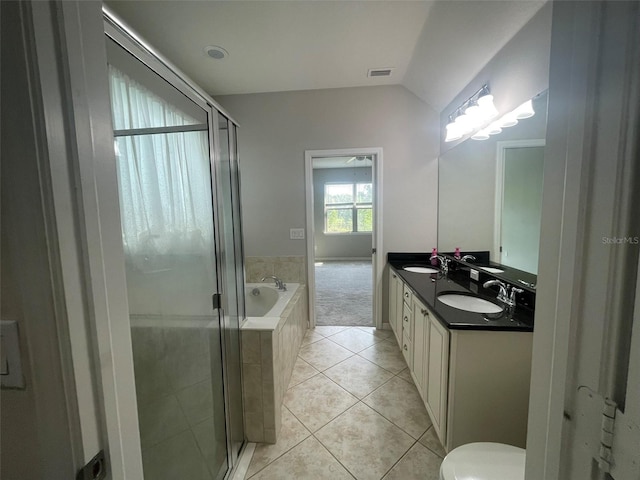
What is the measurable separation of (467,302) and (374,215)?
1443 millimetres

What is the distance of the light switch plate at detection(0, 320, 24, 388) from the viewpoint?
385 mm

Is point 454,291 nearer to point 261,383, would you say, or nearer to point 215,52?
point 261,383

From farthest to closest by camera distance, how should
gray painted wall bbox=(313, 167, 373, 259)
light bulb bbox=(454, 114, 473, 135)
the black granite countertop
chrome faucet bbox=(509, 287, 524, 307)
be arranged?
gray painted wall bbox=(313, 167, 373, 259), light bulb bbox=(454, 114, 473, 135), chrome faucet bbox=(509, 287, 524, 307), the black granite countertop

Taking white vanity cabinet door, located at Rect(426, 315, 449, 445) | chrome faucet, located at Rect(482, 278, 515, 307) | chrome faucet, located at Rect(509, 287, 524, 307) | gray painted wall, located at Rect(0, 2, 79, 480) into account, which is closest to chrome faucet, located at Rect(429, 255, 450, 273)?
chrome faucet, located at Rect(482, 278, 515, 307)

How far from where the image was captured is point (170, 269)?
39.7 inches

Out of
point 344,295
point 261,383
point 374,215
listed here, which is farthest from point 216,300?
point 344,295

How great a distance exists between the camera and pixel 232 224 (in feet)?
4.83

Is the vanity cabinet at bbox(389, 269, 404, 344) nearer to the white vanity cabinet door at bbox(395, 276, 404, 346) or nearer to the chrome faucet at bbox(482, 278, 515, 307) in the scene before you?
the white vanity cabinet door at bbox(395, 276, 404, 346)

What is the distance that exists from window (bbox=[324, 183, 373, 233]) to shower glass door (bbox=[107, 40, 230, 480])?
6.00 metres

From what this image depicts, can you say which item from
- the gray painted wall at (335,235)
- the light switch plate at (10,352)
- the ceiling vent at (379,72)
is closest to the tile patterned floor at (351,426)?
the light switch plate at (10,352)

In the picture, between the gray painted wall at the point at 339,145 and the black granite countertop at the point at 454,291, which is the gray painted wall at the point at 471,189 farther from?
the black granite countertop at the point at 454,291

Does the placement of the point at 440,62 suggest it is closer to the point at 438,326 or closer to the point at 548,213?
the point at 438,326

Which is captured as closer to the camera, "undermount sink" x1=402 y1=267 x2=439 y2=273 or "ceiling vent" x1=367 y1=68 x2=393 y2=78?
"ceiling vent" x1=367 y1=68 x2=393 y2=78

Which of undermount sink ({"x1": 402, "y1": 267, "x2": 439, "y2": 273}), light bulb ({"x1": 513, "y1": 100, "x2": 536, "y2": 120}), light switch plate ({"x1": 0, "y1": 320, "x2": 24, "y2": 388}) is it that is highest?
light bulb ({"x1": 513, "y1": 100, "x2": 536, "y2": 120})
